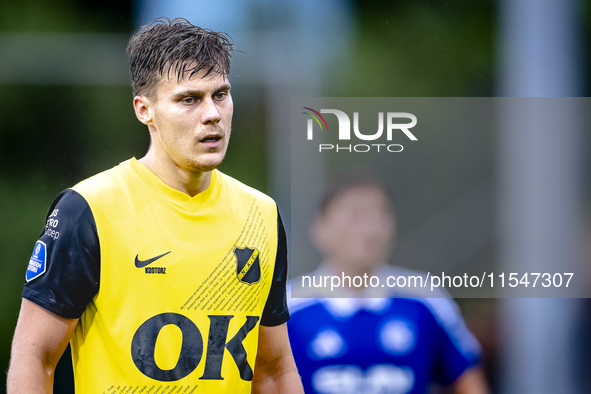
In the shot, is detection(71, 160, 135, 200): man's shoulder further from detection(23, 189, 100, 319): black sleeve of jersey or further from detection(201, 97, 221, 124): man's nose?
detection(201, 97, 221, 124): man's nose

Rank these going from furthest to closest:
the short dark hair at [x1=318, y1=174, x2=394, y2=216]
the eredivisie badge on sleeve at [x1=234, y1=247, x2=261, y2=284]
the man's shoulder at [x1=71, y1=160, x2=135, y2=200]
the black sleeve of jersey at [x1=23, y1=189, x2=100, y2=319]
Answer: the short dark hair at [x1=318, y1=174, x2=394, y2=216]
the eredivisie badge on sleeve at [x1=234, y1=247, x2=261, y2=284]
the man's shoulder at [x1=71, y1=160, x2=135, y2=200]
the black sleeve of jersey at [x1=23, y1=189, x2=100, y2=319]

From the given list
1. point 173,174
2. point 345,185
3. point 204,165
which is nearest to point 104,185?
point 173,174

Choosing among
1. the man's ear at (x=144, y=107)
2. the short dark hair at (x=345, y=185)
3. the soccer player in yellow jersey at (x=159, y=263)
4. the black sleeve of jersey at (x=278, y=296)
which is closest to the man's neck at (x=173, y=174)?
the soccer player in yellow jersey at (x=159, y=263)

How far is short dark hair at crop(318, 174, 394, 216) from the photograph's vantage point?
2.29 meters

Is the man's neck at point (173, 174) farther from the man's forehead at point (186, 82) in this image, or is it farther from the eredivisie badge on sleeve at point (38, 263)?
the eredivisie badge on sleeve at point (38, 263)

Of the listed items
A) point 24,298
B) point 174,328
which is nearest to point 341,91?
point 174,328

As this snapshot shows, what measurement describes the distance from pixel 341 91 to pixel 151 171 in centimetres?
88

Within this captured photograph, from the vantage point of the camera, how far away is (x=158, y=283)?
5.87 ft

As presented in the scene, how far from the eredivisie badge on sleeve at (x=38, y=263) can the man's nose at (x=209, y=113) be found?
2.03ft

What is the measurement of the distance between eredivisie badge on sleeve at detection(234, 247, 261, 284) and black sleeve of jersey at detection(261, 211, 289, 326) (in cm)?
10

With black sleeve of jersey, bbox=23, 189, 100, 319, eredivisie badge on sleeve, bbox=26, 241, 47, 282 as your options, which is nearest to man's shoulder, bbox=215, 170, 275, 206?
black sleeve of jersey, bbox=23, 189, 100, 319

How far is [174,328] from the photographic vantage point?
182cm

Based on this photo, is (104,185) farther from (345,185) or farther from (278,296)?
(345,185)

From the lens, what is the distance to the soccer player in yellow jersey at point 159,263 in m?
1.63
